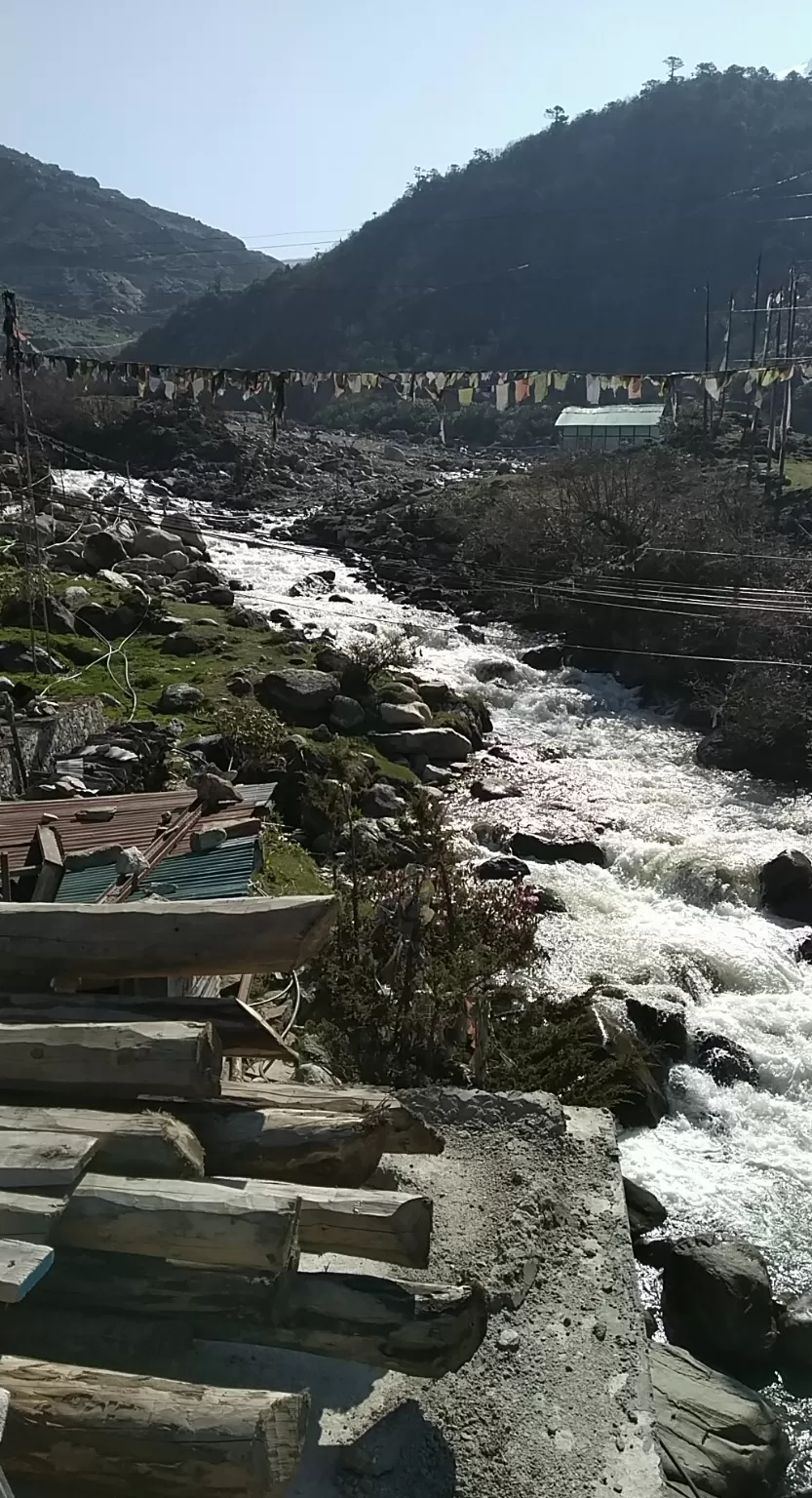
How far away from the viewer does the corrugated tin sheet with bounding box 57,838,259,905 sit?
20.0 feet

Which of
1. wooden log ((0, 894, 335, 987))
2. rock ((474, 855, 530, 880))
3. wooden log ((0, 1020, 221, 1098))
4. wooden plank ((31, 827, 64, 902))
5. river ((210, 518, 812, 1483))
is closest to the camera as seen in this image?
wooden log ((0, 1020, 221, 1098))

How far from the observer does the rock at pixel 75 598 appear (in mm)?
19562

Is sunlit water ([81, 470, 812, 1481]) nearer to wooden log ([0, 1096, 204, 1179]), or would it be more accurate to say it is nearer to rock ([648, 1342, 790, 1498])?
rock ([648, 1342, 790, 1498])

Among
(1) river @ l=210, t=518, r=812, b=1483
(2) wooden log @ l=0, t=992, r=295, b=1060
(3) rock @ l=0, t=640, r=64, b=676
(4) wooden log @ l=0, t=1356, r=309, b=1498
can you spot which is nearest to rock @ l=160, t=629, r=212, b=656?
(3) rock @ l=0, t=640, r=64, b=676

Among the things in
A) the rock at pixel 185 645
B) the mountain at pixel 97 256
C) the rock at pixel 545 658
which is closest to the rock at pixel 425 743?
the rock at pixel 185 645

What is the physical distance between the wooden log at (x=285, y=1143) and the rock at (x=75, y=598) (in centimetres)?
1645

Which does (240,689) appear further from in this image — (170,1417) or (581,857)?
(170,1417)

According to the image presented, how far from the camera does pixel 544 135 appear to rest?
11662cm

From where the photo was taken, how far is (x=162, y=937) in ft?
15.1

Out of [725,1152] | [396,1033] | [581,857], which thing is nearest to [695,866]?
[581,857]

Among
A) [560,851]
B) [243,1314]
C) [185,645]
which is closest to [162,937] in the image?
[243,1314]

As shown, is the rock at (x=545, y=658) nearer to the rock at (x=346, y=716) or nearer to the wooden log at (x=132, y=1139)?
the rock at (x=346, y=716)

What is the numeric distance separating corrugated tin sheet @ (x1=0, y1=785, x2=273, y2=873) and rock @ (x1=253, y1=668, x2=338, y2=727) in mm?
8433

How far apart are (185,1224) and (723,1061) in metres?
7.43
